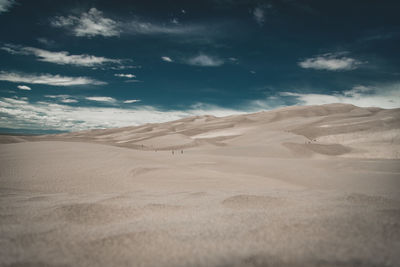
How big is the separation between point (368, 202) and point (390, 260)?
1.65 m

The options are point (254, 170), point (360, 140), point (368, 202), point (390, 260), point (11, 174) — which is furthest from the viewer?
point (360, 140)

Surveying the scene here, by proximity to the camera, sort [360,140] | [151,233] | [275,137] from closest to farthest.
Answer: [151,233]
[360,140]
[275,137]

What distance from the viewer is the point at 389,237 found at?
5.57 feet

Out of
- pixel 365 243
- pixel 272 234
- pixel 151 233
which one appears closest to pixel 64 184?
pixel 151 233

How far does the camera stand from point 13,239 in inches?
71.4

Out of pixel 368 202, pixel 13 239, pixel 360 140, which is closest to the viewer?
pixel 13 239

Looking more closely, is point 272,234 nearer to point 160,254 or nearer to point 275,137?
point 160,254

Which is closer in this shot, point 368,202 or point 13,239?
point 13,239

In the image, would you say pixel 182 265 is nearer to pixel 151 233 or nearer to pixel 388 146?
pixel 151 233

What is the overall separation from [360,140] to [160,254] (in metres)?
20.8

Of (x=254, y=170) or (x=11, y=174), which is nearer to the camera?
(x=11, y=174)

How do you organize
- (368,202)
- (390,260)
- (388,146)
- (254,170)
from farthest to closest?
(388,146), (254,170), (368,202), (390,260)

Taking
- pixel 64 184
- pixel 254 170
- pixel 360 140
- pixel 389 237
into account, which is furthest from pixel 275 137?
pixel 389 237

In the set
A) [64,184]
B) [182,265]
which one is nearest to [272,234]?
[182,265]
